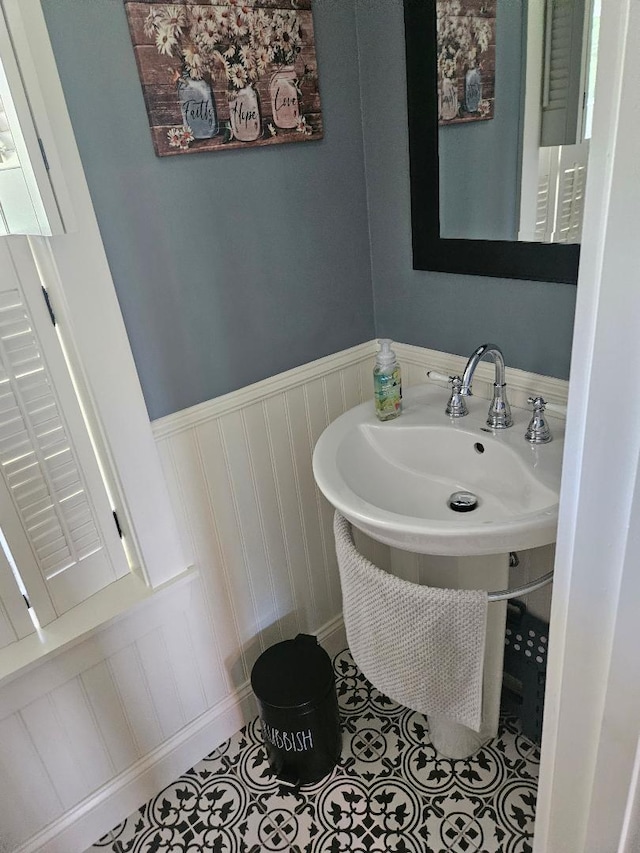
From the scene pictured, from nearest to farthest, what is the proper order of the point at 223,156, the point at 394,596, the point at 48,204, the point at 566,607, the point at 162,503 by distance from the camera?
the point at 566,607, the point at 48,204, the point at 394,596, the point at 223,156, the point at 162,503

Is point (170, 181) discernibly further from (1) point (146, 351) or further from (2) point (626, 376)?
(2) point (626, 376)

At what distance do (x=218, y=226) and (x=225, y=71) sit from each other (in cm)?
30

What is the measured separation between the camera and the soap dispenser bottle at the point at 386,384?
1.36 meters

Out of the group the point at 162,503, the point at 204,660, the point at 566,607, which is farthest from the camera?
the point at 204,660

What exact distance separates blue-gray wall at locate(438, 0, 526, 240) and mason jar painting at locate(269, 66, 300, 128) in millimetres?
335

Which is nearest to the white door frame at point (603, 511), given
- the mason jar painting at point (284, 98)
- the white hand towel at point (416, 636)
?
the white hand towel at point (416, 636)

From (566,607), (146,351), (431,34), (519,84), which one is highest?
(431,34)

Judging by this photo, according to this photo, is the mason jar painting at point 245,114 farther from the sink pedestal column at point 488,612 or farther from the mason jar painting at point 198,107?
the sink pedestal column at point 488,612

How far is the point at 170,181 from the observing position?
119cm

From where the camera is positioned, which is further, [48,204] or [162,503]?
[162,503]

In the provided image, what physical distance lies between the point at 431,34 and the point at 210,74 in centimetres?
48

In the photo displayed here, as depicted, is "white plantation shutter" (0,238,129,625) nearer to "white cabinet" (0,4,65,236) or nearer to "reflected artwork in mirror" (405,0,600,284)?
"white cabinet" (0,4,65,236)

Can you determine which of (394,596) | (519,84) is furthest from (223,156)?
(394,596)

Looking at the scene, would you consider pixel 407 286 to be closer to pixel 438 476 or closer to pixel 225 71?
pixel 438 476
